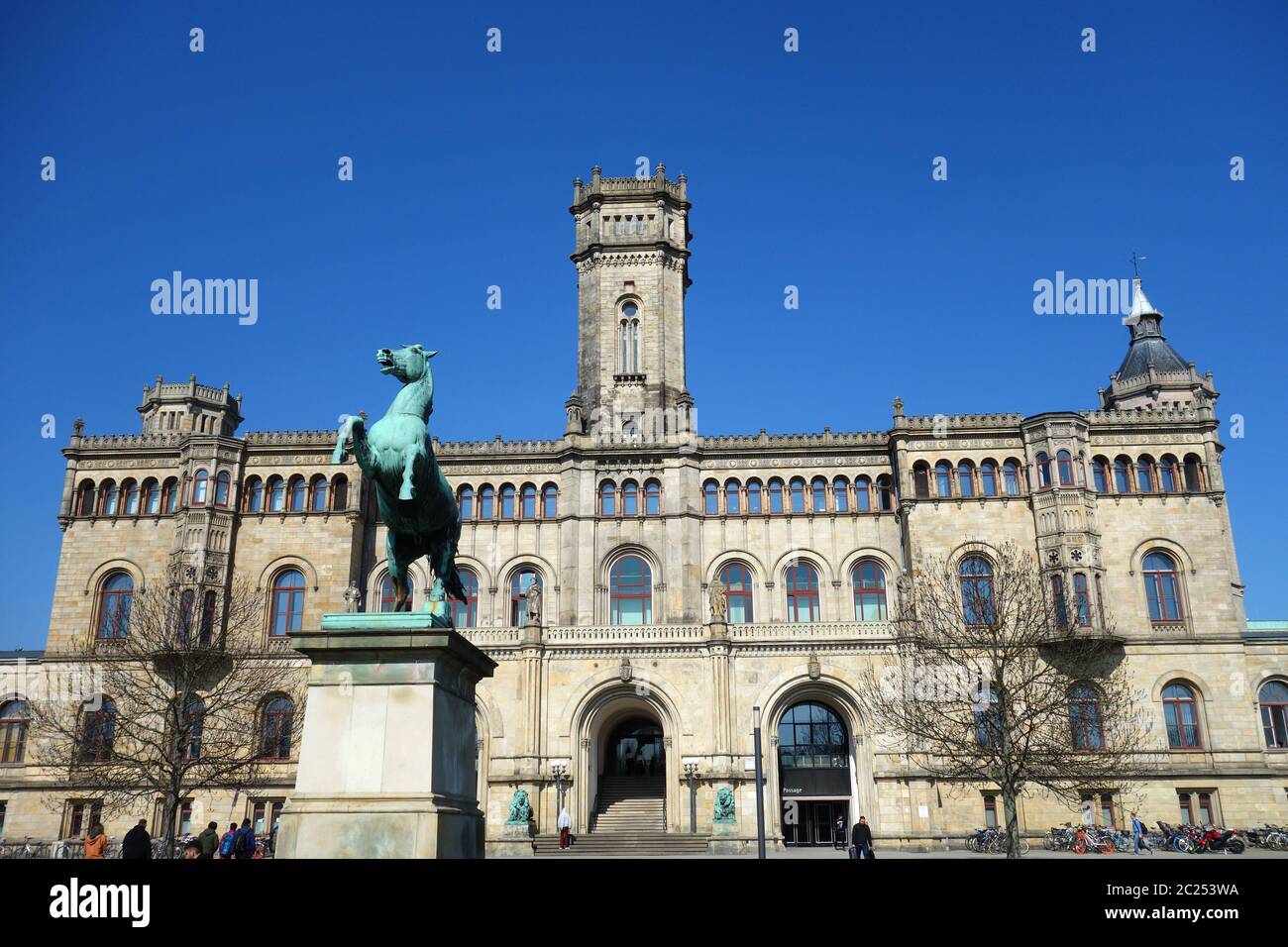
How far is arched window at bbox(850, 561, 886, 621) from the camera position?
47844mm

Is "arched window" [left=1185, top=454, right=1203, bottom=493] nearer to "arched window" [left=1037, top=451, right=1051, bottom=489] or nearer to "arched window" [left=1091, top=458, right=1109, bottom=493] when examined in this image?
"arched window" [left=1091, top=458, right=1109, bottom=493]

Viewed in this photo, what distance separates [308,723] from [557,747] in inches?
1190

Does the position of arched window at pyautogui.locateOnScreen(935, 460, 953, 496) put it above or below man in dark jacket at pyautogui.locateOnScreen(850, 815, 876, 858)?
above

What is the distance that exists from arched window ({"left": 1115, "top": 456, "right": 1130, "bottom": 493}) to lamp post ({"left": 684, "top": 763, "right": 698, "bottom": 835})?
78.4 feet

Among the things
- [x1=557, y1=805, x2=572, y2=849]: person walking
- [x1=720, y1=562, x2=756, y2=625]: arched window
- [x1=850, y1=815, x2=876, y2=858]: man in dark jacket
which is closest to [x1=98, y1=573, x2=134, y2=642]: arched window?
[x1=557, y1=805, x2=572, y2=849]: person walking

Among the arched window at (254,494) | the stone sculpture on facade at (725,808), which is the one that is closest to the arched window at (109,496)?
the arched window at (254,494)

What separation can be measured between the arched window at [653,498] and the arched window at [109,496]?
2611cm

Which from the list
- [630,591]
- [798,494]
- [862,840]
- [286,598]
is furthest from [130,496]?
[862,840]

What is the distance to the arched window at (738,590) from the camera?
4834cm

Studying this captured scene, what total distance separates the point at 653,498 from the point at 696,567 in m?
4.06

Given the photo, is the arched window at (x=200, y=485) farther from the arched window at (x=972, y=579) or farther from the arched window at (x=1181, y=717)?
the arched window at (x=1181, y=717)
